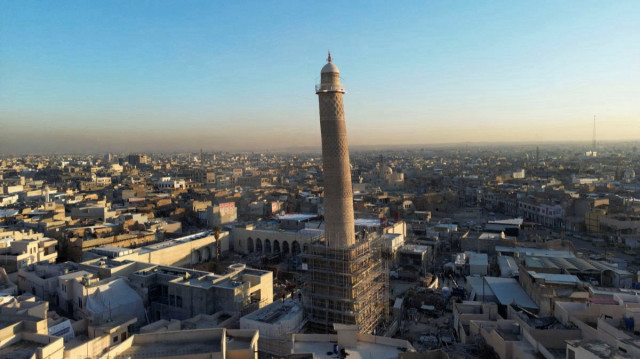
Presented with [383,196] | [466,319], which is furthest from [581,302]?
[383,196]

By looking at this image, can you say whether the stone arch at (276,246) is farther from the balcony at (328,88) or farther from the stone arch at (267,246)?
the balcony at (328,88)

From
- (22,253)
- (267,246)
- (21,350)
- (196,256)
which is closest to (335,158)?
(21,350)

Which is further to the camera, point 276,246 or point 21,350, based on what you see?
point 276,246

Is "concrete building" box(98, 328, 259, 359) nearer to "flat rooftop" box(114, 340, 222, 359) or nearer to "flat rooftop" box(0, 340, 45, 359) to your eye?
"flat rooftop" box(114, 340, 222, 359)

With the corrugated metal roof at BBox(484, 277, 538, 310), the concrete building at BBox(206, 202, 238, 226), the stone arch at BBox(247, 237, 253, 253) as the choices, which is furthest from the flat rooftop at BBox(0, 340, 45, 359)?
the concrete building at BBox(206, 202, 238, 226)

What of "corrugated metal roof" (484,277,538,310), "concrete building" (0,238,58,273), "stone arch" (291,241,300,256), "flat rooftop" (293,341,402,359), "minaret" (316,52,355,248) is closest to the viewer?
"flat rooftop" (293,341,402,359)

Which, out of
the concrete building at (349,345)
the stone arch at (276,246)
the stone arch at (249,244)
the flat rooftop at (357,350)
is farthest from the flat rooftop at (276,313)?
the stone arch at (249,244)

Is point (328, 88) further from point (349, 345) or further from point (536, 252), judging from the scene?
point (536, 252)

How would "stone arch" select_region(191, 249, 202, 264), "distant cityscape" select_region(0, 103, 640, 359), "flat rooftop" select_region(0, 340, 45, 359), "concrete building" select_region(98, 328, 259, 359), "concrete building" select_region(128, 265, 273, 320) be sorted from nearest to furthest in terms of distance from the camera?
"flat rooftop" select_region(0, 340, 45, 359)
"concrete building" select_region(98, 328, 259, 359)
"distant cityscape" select_region(0, 103, 640, 359)
"concrete building" select_region(128, 265, 273, 320)
"stone arch" select_region(191, 249, 202, 264)

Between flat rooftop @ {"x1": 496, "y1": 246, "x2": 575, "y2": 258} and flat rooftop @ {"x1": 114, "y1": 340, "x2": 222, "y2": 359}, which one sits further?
flat rooftop @ {"x1": 496, "y1": 246, "x2": 575, "y2": 258}
